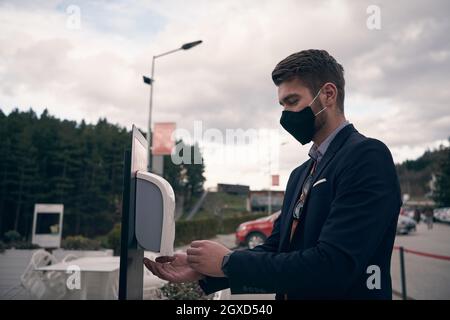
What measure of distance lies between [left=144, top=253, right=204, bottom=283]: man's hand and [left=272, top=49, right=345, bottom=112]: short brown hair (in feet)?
2.78

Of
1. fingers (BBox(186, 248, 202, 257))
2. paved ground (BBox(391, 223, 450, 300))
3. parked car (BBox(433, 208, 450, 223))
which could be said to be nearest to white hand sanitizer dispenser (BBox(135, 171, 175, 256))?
fingers (BBox(186, 248, 202, 257))

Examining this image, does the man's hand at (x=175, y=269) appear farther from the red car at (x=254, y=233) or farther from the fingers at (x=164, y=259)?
the red car at (x=254, y=233)

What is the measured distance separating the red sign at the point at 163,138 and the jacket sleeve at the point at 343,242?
43.5 feet

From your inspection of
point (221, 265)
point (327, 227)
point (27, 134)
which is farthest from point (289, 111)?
point (27, 134)

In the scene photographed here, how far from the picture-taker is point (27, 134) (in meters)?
37.6

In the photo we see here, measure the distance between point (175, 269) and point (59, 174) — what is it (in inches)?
1652

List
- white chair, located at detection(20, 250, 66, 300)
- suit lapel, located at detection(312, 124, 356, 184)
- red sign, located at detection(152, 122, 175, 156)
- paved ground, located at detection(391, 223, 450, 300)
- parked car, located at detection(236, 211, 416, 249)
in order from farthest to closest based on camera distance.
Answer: red sign, located at detection(152, 122, 175, 156), parked car, located at detection(236, 211, 416, 249), paved ground, located at detection(391, 223, 450, 300), white chair, located at detection(20, 250, 66, 300), suit lapel, located at detection(312, 124, 356, 184)

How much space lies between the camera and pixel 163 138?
14.7m

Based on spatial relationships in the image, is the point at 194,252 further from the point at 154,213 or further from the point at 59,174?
the point at 59,174

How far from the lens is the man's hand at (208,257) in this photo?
1.21 metres

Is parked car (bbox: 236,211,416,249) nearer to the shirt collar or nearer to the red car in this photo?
the red car

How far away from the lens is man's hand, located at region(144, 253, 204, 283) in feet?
5.01

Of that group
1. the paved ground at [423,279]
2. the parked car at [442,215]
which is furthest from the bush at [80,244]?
the parked car at [442,215]
